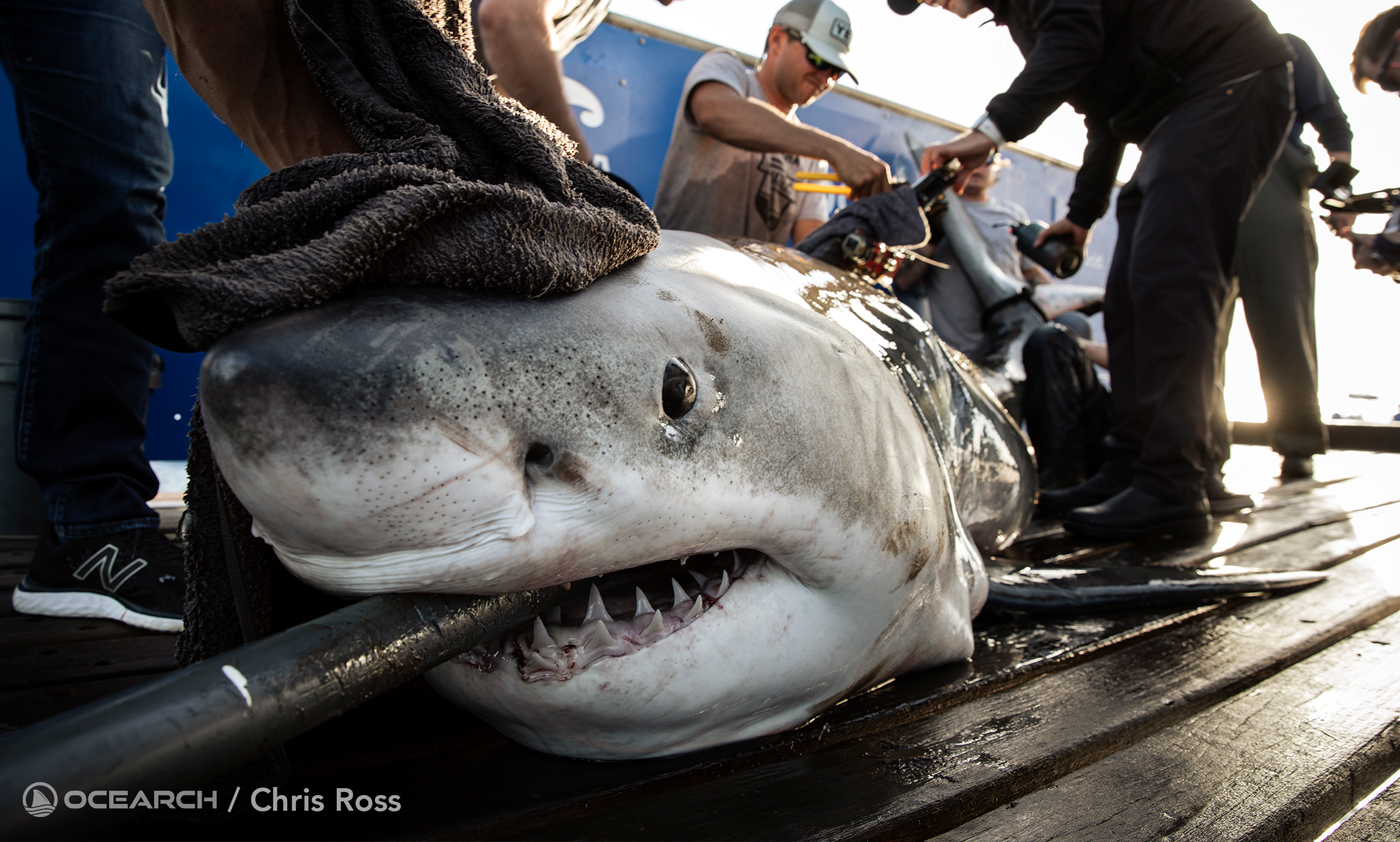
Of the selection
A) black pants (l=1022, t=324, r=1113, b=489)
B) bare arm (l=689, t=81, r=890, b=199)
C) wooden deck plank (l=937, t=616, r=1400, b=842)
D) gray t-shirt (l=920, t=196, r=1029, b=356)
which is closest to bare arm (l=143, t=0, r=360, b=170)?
wooden deck plank (l=937, t=616, r=1400, b=842)

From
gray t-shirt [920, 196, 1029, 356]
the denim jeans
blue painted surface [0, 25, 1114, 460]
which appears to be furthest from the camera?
gray t-shirt [920, 196, 1029, 356]

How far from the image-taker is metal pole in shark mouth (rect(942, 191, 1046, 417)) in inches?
136

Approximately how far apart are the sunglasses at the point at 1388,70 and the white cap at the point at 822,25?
380 centimetres

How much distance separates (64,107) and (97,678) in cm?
103

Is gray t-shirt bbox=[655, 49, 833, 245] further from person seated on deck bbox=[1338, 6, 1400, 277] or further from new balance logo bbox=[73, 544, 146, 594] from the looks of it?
person seated on deck bbox=[1338, 6, 1400, 277]

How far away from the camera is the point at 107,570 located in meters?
1.48

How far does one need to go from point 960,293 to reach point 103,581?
12.9 feet

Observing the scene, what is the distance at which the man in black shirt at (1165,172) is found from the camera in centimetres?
249

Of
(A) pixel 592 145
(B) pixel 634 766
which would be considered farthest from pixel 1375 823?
(A) pixel 592 145

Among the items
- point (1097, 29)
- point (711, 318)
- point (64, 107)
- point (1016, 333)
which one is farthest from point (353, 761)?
point (1016, 333)

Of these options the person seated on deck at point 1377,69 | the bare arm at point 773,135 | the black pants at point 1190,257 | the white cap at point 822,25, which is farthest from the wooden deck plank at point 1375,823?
the person seated on deck at point 1377,69

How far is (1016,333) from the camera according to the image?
12.1ft

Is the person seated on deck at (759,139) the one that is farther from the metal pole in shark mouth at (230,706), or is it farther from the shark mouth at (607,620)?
the metal pole in shark mouth at (230,706)

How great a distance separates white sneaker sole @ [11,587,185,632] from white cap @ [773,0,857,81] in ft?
10.1
